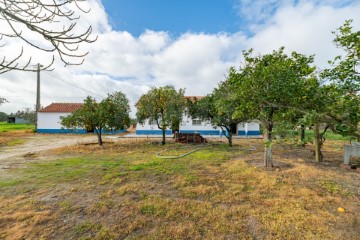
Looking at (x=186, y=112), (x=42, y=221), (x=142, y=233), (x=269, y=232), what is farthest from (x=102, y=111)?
(x=269, y=232)

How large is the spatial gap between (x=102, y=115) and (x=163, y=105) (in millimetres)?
4895

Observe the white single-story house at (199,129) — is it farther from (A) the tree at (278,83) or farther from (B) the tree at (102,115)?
(A) the tree at (278,83)

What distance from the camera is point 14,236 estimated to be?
11.3 ft

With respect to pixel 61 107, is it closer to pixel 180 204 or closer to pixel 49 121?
pixel 49 121

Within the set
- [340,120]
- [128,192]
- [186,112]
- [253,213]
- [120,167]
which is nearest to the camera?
[340,120]

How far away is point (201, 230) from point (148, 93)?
45.5ft

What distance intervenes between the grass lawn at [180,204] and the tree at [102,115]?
7.48 meters

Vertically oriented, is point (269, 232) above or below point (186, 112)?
below

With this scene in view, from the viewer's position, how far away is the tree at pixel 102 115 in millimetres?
15188

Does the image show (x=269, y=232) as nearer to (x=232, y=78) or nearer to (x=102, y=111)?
(x=232, y=78)

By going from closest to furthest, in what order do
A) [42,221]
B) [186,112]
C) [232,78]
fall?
[42,221] < [232,78] < [186,112]

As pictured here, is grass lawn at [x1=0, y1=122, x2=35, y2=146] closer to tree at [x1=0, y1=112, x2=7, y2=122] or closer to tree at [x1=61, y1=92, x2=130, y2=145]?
tree at [x1=61, y1=92, x2=130, y2=145]

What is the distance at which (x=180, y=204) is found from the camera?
479 cm

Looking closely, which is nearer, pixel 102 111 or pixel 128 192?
pixel 128 192
